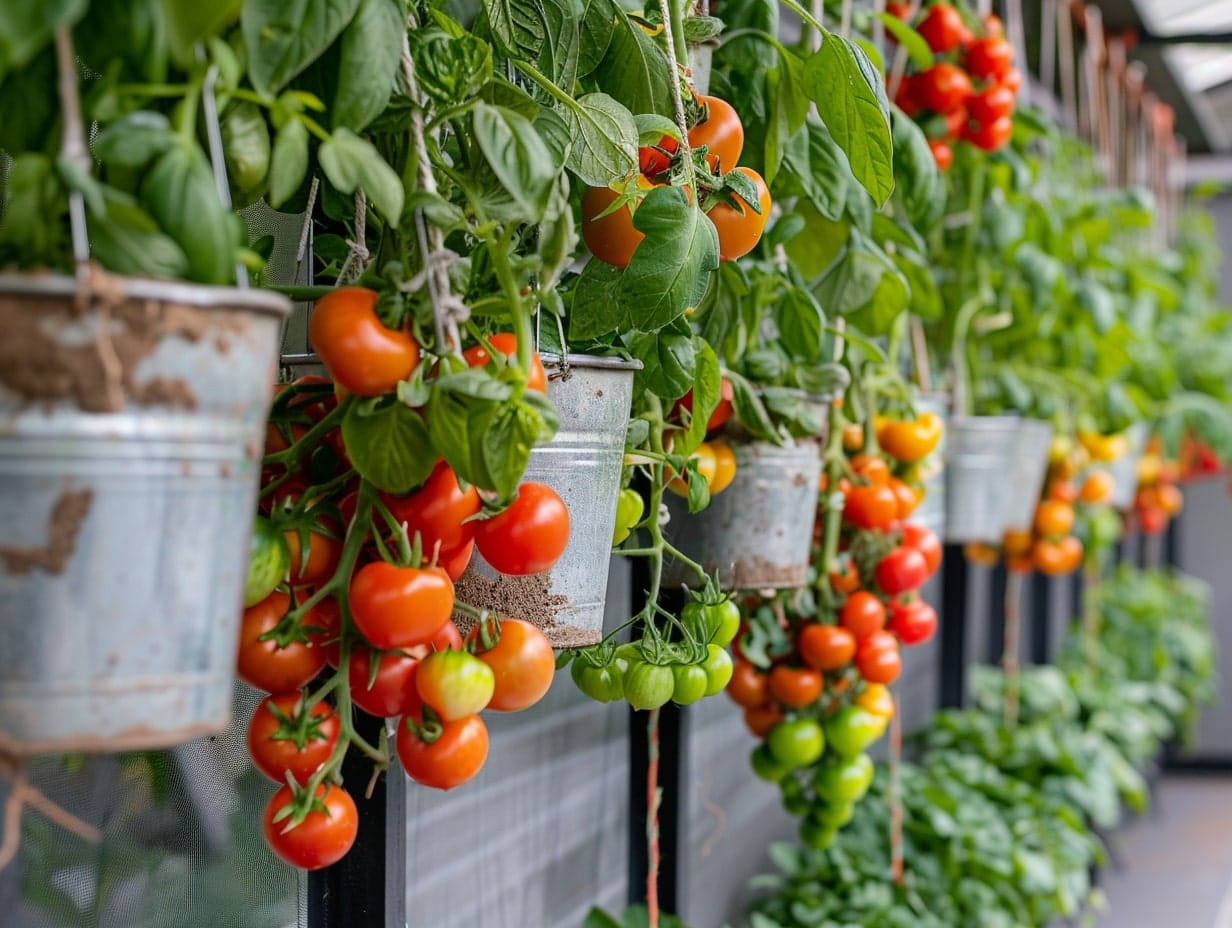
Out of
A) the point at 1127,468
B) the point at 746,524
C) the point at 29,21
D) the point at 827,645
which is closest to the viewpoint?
the point at 29,21

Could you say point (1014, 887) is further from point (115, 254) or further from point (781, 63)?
point (115, 254)

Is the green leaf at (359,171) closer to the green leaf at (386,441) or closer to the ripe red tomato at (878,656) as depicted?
the green leaf at (386,441)

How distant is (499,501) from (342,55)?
204 millimetres

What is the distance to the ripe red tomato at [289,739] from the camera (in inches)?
24.1

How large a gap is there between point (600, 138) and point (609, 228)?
70mm

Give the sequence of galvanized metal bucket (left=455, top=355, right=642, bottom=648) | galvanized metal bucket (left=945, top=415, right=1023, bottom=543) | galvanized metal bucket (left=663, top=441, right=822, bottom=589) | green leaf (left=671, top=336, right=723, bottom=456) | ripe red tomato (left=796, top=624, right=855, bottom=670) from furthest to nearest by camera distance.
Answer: galvanized metal bucket (left=945, top=415, right=1023, bottom=543)
ripe red tomato (left=796, top=624, right=855, bottom=670)
galvanized metal bucket (left=663, top=441, right=822, bottom=589)
green leaf (left=671, top=336, right=723, bottom=456)
galvanized metal bucket (left=455, top=355, right=642, bottom=648)

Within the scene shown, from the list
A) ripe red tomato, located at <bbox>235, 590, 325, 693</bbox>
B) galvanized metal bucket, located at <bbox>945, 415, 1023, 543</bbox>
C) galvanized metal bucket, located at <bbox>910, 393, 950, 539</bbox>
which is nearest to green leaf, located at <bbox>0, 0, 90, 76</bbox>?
ripe red tomato, located at <bbox>235, 590, 325, 693</bbox>

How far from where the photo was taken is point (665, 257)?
687mm

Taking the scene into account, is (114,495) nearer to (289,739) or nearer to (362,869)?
(289,739)

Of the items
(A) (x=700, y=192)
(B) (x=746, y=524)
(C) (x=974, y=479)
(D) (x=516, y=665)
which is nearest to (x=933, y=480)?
(C) (x=974, y=479)

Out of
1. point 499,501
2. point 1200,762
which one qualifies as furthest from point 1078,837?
point 1200,762

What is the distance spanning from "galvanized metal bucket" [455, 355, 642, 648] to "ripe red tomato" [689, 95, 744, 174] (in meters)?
0.15

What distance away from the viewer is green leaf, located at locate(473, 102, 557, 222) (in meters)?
0.55

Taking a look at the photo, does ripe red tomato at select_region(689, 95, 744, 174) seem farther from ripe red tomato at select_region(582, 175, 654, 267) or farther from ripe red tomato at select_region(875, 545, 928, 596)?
ripe red tomato at select_region(875, 545, 928, 596)
